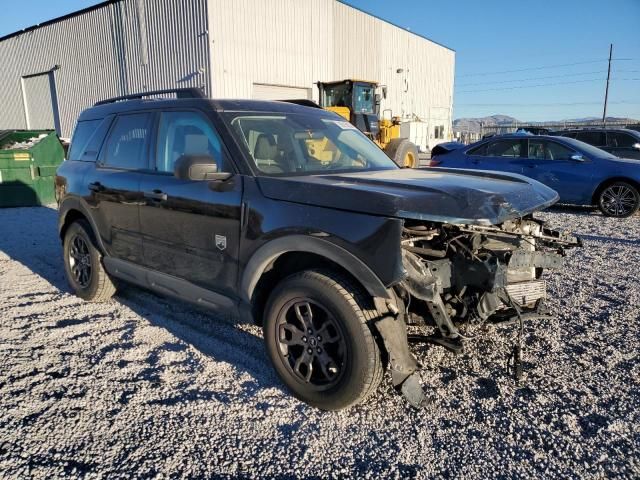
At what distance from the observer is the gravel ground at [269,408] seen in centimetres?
236

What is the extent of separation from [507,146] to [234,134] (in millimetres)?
8240

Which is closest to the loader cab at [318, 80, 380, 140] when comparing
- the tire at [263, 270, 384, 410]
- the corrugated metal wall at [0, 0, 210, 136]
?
the corrugated metal wall at [0, 0, 210, 136]

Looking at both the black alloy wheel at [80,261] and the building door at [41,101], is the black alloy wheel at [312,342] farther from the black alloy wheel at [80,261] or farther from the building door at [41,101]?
the building door at [41,101]

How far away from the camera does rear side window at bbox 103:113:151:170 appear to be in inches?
154

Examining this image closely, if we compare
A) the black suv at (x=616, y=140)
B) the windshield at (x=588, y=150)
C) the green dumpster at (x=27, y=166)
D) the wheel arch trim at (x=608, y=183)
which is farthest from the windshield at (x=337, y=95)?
the wheel arch trim at (x=608, y=183)

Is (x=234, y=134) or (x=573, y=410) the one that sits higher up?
(x=234, y=134)

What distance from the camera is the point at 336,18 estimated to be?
84.6 feet

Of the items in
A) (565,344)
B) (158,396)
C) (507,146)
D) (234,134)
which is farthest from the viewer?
(507,146)

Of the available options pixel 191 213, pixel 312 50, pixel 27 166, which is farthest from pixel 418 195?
pixel 312 50

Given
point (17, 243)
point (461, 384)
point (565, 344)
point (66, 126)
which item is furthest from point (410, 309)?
point (66, 126)

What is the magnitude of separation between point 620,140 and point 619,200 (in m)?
4.67

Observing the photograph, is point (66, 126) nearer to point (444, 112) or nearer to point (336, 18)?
point (336, 18)

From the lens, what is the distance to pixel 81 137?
484 centimetres

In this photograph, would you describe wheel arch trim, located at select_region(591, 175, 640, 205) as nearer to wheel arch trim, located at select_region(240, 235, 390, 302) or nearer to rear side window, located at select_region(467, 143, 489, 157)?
rear side window, located at select_region(467, 143, 489, 157)
